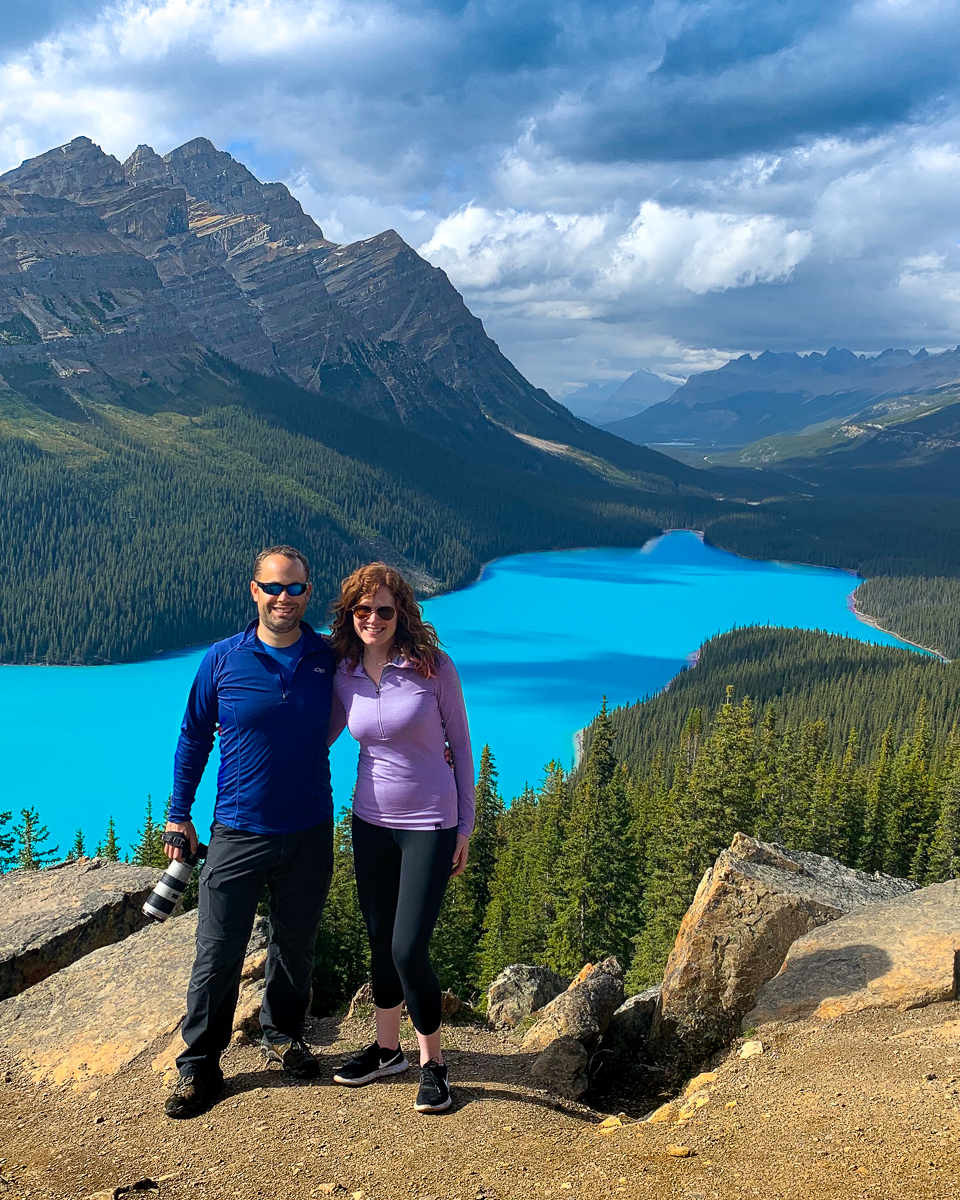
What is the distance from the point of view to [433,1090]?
8211 millimetres

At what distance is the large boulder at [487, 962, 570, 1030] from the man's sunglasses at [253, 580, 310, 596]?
7.27m

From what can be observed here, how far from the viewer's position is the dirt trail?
6848 millimetres

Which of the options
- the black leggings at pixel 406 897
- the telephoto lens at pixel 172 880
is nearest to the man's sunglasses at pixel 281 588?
the black leggings at pixel 406 897

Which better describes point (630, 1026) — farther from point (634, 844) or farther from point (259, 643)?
point (634, 844)

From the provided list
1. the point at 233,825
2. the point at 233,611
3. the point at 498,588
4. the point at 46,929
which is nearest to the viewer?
the point at 233,825

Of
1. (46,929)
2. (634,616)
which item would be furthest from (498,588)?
(46,929)

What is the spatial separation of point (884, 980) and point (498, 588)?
18980 centimetres

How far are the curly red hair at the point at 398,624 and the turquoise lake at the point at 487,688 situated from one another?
63.5m

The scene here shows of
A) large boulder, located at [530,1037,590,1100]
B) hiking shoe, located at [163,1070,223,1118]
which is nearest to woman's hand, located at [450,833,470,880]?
large boulder, located at [530,1037,590,1100]

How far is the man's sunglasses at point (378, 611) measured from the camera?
819 centimetres

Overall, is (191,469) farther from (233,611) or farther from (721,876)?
(721,876)

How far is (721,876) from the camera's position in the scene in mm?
11867

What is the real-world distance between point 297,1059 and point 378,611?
4.54 metres

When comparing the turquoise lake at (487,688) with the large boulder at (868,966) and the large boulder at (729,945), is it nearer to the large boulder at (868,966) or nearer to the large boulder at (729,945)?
the large boulder at (729,945)
